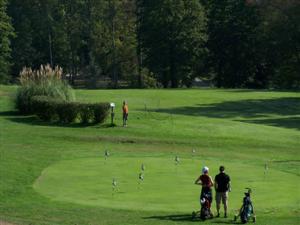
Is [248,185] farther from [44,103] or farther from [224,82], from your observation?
[224,82]

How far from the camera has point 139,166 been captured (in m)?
34.1

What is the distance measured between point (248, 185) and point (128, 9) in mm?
79870

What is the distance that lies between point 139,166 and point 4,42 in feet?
216

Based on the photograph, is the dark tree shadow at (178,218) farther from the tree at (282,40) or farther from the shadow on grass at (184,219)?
the tree at (282,40)

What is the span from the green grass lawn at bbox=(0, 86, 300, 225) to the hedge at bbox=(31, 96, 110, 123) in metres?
0.91

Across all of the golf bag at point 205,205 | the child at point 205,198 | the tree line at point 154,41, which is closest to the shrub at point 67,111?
the child at point 205,198

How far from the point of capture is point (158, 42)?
99.4 meters

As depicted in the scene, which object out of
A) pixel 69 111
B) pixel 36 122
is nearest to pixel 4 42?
pixel 36 122

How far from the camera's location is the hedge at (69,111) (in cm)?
4962

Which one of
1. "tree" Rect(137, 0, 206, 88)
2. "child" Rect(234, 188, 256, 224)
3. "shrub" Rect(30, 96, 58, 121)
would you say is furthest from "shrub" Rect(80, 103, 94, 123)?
"tree" Rect(137, 0, 206, 88)

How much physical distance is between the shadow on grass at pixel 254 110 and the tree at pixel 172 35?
1008 inches

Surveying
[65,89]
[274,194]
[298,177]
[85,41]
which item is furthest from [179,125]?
[85,41]

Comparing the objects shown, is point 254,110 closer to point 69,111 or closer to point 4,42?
point 69,111

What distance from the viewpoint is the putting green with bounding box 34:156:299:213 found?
26.2m
